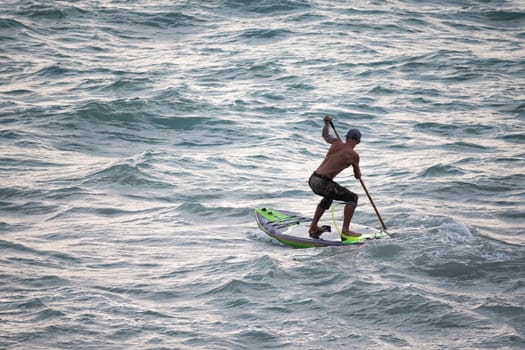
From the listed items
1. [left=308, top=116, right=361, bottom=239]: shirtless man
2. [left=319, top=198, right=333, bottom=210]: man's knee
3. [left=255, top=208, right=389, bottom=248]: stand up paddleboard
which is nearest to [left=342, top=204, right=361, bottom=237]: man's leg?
[left=308, top=116, right=361, bottom=239]: shirtless man

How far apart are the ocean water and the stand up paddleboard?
212 mm

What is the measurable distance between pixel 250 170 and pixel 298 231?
4.27 meters

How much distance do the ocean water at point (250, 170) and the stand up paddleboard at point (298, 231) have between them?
0.21 metres

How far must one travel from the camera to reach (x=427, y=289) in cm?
946

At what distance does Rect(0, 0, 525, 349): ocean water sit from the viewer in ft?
29.1

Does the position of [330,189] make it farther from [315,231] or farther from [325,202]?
[315,231]

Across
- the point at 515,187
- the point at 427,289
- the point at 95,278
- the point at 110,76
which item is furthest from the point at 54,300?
the point at 110,76

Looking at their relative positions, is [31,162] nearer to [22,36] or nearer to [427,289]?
[427,289]

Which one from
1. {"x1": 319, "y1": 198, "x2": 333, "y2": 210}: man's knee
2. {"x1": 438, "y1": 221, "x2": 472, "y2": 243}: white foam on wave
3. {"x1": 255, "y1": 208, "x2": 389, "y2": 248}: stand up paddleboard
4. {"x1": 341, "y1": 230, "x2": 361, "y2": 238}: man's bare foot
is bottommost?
{"x1": 255, "y1": 208, "x2": 389, "y2": 248}: stand up paddleboard

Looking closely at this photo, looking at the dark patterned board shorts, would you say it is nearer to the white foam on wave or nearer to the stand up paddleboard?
the stand up paddleboard

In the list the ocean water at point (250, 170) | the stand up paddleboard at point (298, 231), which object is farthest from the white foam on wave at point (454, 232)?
the stand up paddleboard at point (298, 231)

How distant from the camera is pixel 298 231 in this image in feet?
38.0

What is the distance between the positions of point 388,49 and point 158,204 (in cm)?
→ 1374

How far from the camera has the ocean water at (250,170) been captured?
888 cm
